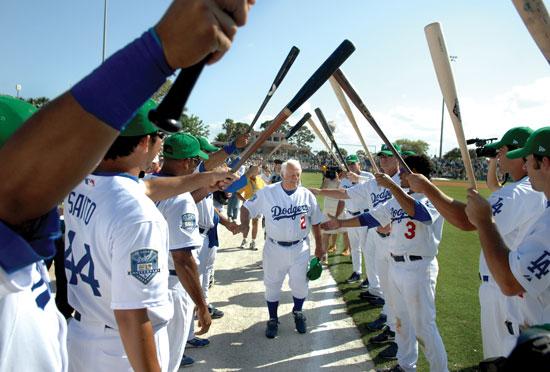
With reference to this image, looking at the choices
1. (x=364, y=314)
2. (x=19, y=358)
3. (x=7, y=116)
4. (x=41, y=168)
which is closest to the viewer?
(x=41, y=168)

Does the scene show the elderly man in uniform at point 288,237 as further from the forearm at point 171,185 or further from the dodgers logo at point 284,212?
the forearm at point 171,185

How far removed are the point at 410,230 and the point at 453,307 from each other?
275 cm

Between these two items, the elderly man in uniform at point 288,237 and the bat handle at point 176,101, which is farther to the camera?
the elderly man in uniform at point 288,237

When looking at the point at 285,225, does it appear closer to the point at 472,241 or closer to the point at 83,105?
the point at 83,105

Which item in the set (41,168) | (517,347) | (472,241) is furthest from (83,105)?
(472,241)

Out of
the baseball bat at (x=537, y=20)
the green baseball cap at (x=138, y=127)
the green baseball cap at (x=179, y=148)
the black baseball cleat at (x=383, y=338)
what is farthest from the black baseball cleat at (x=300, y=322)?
the baseball bat at (x=537, y=20)

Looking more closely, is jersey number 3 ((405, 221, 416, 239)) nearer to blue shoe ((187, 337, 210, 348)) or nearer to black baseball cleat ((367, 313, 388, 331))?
black baseball cleat ((367, 313, 388, 331))

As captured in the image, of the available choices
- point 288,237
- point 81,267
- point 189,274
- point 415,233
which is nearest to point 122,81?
point 81,267

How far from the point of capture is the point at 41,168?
2.10 ft

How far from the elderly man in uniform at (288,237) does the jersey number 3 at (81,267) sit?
358 centimetres

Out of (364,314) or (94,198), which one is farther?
(364,314)

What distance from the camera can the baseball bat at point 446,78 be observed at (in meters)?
2.33

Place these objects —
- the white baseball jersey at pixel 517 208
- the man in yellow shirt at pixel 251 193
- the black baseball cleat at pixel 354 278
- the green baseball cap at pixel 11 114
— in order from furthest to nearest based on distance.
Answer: the man in yellow shirt at pixel 251 193 → the black baseball cleat at pixel 354 278 → the white baseball jersey at pixel 517 208 → the green baseball cap at pixel 11 114

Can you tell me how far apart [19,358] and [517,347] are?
137cm
